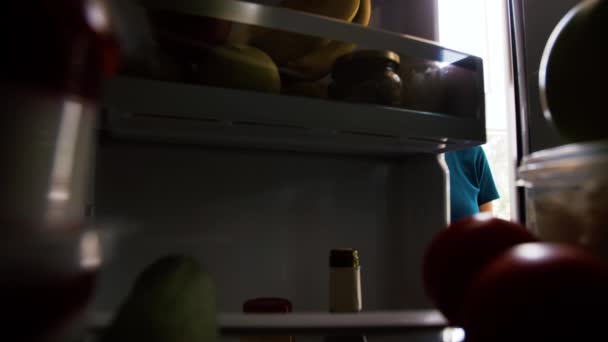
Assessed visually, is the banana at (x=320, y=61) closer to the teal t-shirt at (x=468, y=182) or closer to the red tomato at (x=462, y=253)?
the red tomato at (x=462, y=253)

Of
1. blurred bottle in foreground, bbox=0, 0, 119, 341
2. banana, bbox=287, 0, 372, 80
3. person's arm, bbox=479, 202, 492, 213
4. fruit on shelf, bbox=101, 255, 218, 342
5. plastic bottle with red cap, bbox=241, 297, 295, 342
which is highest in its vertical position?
banana, bbox=287, 0, 372, 80

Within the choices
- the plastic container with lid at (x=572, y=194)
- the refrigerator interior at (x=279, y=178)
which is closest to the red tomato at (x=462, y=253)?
the plastic container with lid at (x=572, y=194)

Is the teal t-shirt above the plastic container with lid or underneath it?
above

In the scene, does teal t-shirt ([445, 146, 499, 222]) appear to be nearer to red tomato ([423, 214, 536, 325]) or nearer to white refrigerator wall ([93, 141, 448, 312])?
white refrigerator wall ([93, 141, 448, 312])


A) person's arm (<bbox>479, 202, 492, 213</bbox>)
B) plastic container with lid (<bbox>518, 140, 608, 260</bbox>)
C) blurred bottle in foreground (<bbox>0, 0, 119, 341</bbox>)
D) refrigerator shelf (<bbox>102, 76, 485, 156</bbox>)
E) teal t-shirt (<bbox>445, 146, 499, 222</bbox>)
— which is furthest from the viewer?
person's arm (<bbox>479, 202, 492, 213</bbox>)

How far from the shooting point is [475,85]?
555 mm

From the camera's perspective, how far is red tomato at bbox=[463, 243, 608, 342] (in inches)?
7.4

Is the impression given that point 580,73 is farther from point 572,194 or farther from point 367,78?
point 367,78

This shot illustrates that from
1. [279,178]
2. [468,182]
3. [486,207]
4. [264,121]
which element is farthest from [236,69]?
[486,207]

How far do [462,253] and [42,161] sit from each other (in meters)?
0.24

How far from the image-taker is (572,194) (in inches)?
11.5

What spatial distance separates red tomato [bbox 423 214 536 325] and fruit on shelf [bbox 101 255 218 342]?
0.15 metres

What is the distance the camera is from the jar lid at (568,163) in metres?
0.27

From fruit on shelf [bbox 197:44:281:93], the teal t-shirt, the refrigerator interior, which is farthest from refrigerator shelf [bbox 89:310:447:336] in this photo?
the teal t-shirt
